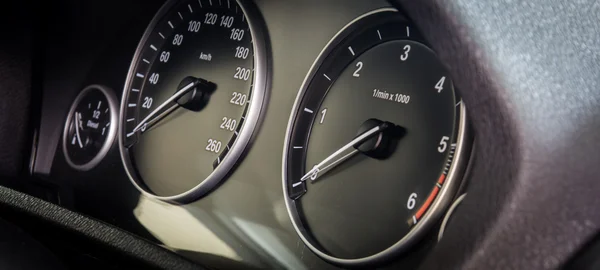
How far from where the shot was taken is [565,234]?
711mm

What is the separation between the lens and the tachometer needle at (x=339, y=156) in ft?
3.51

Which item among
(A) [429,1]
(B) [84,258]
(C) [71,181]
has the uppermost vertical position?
(A) [429,1]

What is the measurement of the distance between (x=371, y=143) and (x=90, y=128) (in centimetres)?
83

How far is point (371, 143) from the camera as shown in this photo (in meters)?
1.08

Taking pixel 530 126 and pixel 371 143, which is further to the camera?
pixel 371 143

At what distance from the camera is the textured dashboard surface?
0.70m

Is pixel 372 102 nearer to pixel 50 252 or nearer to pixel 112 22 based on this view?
pixel 50 252

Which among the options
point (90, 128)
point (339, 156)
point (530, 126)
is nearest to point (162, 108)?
point (90, 128)

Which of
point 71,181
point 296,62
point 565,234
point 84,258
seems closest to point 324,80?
point 296,62

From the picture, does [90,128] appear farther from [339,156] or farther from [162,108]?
[339,156]

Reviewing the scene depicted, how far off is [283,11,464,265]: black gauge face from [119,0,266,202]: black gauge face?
0.52ft

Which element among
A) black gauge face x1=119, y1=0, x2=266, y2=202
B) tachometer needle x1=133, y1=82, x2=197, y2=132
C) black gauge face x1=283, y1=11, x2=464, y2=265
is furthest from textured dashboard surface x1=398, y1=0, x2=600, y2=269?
tachometer needle x1=133, y1=82, x2=197, y2=132

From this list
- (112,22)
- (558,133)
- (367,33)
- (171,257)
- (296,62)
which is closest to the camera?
(558,133)

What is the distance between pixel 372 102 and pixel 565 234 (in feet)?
1.54
